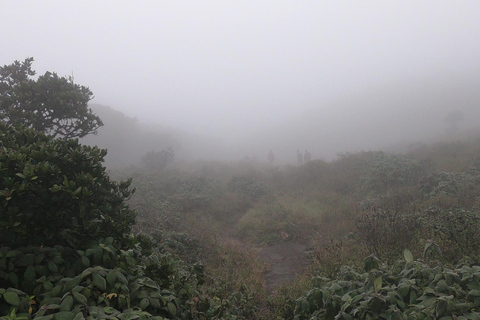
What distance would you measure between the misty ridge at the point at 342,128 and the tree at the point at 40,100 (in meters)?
23.4

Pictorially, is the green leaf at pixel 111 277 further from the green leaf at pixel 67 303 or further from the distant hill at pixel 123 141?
the distant hill at pixel 123 141

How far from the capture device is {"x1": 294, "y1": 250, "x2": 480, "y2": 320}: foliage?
2.39 m

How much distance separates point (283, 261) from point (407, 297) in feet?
18.2

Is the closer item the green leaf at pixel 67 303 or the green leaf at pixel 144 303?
the green leaf at pixel 67 303

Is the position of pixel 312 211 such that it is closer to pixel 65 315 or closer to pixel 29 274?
pixel 29 274

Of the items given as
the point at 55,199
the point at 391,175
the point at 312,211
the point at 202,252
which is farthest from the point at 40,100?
the point at 391,175

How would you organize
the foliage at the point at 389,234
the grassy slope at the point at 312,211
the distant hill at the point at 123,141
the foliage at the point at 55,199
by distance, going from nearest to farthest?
the foliage at the point at 55,199
the foliage at the point at 389,234
the grassy slope at the point at 312,211
the distant hill at the point at 123,141

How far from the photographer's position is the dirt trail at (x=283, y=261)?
691cm

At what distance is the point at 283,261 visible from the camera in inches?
321

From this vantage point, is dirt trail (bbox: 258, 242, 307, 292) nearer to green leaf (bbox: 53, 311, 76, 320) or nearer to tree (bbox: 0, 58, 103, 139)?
green leaf (bbox: 53, 311, 76, 320)

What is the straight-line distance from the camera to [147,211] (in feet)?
34.2

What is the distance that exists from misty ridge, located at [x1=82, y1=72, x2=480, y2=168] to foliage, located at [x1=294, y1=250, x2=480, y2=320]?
30.6 meters

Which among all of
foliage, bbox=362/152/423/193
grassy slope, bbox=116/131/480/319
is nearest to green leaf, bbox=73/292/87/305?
grassy slope, bbox=116/131/480/319

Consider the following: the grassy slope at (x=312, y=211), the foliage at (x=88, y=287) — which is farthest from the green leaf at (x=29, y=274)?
the grassy slope at (x=312, y=211)
